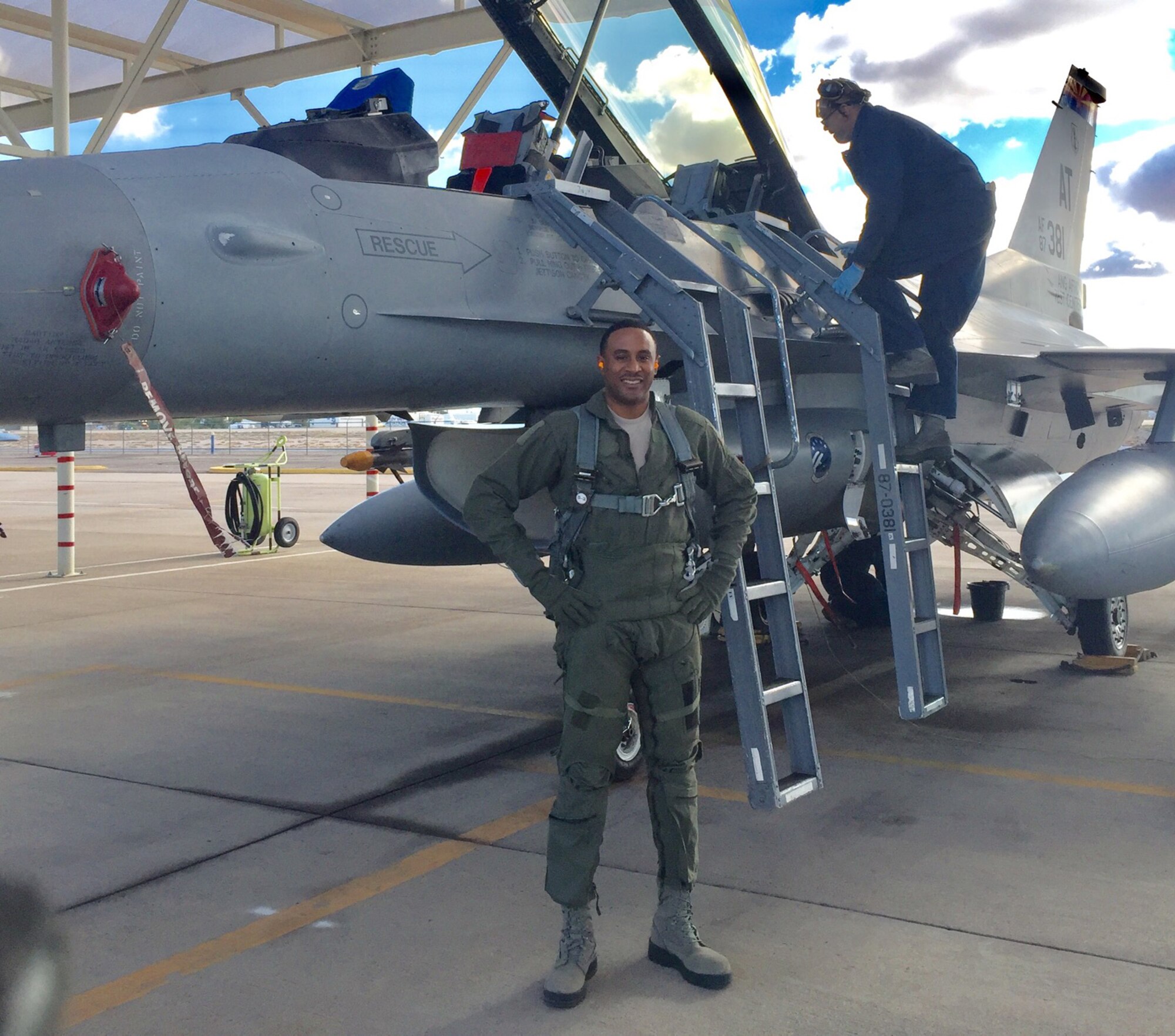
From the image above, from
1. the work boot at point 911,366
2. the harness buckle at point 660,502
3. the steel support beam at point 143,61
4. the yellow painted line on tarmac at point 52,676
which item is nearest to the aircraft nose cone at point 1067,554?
the work boot at point 911,366

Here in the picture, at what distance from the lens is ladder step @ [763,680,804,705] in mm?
4055

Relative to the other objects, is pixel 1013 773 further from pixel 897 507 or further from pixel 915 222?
pixel 915 222

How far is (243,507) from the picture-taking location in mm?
14234

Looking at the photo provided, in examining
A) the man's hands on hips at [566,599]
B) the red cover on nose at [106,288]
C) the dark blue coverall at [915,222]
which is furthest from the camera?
the dark blue coverall at [915,222]

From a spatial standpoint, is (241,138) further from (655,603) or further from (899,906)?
(899,906)

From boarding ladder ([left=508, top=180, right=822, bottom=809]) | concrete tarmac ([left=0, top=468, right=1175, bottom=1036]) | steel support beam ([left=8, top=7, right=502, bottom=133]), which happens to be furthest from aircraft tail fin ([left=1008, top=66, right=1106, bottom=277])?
boarding ladder ([left=508, top=180, right=822, bottom=809])

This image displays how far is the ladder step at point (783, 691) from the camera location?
160 inches

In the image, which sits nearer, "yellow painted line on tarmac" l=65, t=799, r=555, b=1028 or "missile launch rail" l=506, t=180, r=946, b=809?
"yellow painted line on tarmac" l=65, t=799, r=555, b=1028

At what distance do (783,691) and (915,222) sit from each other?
2.71m

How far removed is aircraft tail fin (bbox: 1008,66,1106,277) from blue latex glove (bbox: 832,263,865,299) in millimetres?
5223

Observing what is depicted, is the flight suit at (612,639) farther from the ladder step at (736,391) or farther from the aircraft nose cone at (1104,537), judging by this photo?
the aircraft nose cone at (1104,537)

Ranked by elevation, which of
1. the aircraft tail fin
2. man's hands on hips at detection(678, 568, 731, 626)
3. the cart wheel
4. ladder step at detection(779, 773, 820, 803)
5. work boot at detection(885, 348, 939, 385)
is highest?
the aircraft tail fin

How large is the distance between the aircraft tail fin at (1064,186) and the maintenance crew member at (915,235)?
4715 mm

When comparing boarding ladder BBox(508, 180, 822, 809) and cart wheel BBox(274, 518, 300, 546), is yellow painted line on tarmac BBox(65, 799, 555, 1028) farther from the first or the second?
cart wheel BBox(274, 518, 300, 546)
